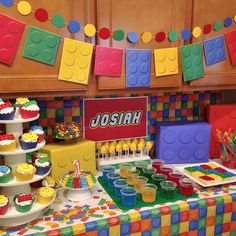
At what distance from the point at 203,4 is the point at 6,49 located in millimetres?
849

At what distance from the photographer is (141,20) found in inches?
49.7

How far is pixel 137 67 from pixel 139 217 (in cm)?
61

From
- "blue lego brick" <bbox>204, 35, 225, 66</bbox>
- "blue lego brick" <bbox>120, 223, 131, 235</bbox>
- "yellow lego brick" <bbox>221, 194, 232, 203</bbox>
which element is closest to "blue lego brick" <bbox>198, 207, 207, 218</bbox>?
"yellow lego brick" <bbox>221, 194, 232, 203</bbox>

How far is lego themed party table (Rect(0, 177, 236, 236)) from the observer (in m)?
1.10

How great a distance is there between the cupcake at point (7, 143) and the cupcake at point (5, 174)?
0.06 metres

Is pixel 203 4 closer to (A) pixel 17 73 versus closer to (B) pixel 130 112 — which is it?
(B) pixel 130 112

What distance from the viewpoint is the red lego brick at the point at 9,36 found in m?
1.07

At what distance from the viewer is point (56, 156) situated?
1347 mm

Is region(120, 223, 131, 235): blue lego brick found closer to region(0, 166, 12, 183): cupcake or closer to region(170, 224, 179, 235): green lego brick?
region(170, 224, 179, 235): green lego brick

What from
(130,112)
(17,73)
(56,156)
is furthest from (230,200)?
(17,73)

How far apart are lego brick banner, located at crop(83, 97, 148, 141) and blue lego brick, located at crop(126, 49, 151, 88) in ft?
1.05

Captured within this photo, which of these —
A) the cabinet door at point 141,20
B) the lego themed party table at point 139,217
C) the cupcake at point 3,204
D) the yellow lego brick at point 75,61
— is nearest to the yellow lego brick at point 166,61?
the cabinet door at point 141,20

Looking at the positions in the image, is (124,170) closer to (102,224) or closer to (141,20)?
(102,224)

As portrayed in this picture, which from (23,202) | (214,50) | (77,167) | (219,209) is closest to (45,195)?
(23,202)
